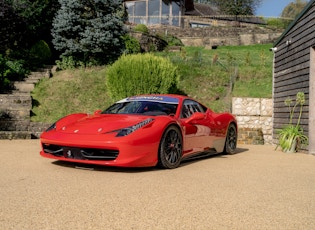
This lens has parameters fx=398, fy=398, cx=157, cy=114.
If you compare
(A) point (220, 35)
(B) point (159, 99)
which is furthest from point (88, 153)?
(A) point (220, 35)

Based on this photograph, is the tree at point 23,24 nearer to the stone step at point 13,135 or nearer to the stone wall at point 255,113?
the stone step at point 13,135

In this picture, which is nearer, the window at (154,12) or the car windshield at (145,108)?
the car windshield at (145,108)

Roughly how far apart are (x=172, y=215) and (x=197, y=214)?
9.0 inches

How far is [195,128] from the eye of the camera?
6.77 m

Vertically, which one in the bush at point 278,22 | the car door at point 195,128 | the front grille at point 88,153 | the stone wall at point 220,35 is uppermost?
the bush at point 278,22

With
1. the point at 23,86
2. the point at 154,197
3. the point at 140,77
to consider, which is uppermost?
the point at 140,77

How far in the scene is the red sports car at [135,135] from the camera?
5391 millimetres

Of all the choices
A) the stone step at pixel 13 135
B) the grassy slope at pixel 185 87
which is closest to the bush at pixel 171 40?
the grassy slope at pixel 185 87

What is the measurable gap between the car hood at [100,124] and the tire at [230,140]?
9.51ft

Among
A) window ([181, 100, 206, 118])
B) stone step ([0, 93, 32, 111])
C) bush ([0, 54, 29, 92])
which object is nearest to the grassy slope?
stone step ([0, 93, 32, 111])

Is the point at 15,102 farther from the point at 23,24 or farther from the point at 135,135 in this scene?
the point at 135,135

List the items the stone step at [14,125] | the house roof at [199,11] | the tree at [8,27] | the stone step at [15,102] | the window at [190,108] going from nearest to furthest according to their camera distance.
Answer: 1. the window at [190,108]
2. the stone step at [14,125]
3. the stone step at [15,102]
4. the tree at [8,27]
5. the house roof at [199,11]

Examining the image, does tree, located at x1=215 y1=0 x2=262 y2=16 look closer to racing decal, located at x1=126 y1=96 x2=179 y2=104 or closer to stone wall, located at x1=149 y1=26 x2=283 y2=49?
stone wall, located at x1=149 y1=26 x2=283 y2=49

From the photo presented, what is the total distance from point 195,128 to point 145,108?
92cm
